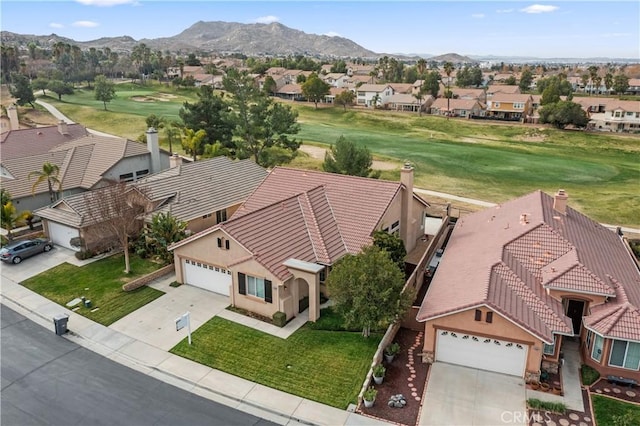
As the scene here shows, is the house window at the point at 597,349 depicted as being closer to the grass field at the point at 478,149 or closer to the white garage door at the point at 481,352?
the white garage door at the point at 481,352

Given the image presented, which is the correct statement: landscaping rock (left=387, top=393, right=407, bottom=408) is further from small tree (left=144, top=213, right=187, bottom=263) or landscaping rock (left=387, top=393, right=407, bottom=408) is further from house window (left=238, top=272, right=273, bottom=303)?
small tree (left=144, top=213, right=187, bottom=263)

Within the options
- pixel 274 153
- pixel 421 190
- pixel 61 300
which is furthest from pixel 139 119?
pixel 61 300

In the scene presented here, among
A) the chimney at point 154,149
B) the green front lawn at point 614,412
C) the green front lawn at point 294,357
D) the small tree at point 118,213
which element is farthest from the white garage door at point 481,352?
the chimney at point 154,149

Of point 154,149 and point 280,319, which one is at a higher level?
point 154,149

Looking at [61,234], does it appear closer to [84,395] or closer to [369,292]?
[84,395]

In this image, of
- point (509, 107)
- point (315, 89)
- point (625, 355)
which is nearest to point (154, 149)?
point (625, 355)
